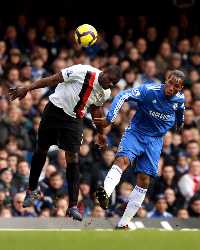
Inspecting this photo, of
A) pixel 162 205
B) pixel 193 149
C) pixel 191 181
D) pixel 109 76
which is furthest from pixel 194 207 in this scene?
pixel 109 76

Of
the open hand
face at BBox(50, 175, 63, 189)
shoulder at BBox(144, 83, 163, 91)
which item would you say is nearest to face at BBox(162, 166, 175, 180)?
face at BBox(50, 175, 63, 189)

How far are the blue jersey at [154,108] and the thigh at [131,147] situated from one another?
12 cm

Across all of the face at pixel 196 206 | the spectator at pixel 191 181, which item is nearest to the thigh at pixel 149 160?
the face at pixel 196 206

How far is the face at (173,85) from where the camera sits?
45.7ft

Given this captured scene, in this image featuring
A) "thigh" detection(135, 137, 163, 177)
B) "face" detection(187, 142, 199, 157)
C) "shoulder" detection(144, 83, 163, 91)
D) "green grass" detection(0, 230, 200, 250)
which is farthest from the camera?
"face" detection(187, 142, 199, 157)

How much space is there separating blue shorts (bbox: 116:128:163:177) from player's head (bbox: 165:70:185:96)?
64 centimetres

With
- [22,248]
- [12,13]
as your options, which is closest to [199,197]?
[12,13]

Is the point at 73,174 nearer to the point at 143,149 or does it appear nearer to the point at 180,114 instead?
the point at 143,149

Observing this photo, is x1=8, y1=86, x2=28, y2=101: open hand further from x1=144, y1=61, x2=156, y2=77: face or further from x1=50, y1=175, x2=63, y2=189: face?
x1=144, y1=61, x2=156, y2=77: face

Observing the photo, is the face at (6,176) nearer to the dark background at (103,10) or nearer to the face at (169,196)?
the face at (169,196)

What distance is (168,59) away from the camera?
21953 millimetres

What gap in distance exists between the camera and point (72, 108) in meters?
13.8

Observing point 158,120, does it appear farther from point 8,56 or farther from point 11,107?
point 8,56

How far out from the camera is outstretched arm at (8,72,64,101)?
13.5 meters
